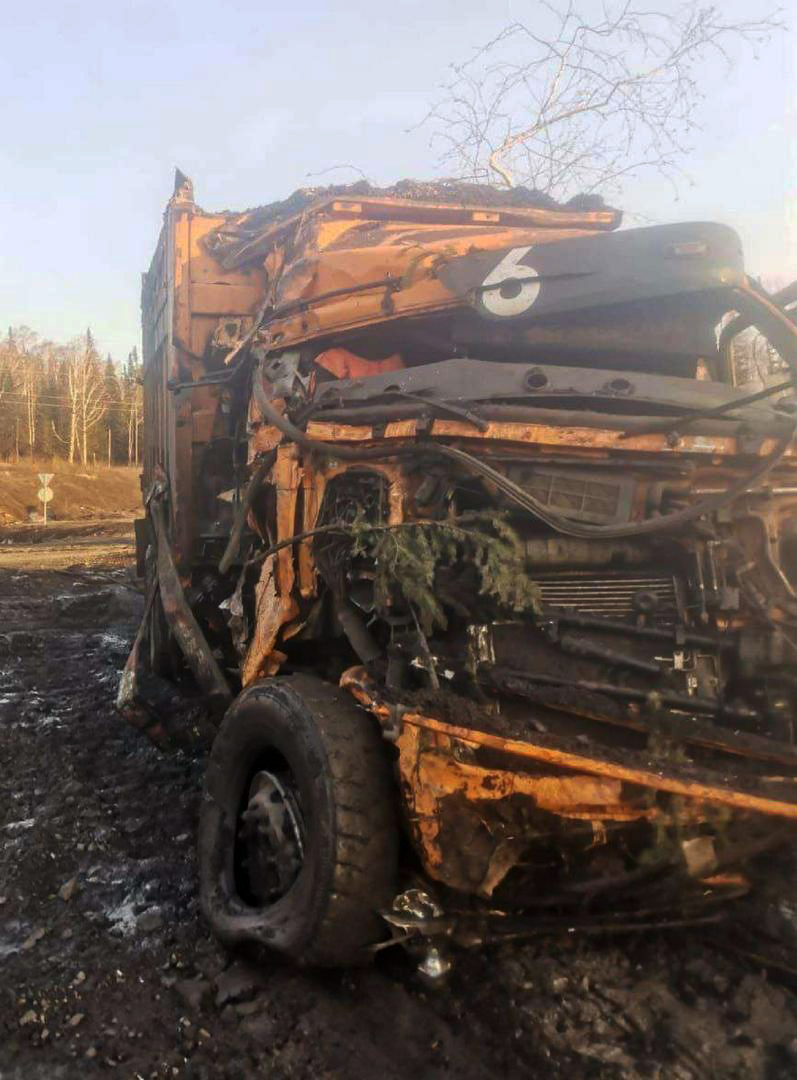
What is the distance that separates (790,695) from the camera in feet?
9.61

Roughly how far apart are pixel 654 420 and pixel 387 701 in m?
1.25

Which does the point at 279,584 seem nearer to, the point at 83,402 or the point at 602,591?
the point at 602,591

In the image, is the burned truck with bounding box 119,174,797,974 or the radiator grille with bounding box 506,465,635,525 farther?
the radiator grille with bounding box 506,465,635,525

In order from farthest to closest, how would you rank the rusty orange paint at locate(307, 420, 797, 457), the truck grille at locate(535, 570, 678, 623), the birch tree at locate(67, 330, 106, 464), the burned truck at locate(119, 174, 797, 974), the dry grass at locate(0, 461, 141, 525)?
the birch tree at locate(67, 330, 106, 464) < the dry grass at locate(0, 461, 141, 525) < the truck grille at locate(535, 570, 678, 623) < the rusty orange paint at locate(307, 420, 797, 457) < the burned truck at locate(119, 174, 797, 974)

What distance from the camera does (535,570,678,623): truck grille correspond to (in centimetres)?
309

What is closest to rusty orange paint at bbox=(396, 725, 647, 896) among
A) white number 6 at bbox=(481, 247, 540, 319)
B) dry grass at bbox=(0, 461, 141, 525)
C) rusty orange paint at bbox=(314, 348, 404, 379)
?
white number 6 at bbox=(481, 247, 540, 319)

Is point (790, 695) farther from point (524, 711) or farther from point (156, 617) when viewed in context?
point (156, 617)

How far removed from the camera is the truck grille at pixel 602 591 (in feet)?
10.1

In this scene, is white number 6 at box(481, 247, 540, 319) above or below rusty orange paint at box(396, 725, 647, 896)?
above

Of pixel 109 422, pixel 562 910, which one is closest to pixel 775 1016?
pixel 562 910

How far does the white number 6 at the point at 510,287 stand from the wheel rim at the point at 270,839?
197cm

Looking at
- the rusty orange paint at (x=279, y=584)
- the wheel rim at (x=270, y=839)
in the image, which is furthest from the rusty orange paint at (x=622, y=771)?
the rusty orange paint at (x=279, y=584)

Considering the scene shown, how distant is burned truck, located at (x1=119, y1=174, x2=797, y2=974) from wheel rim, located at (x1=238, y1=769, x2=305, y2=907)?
0.04 ft

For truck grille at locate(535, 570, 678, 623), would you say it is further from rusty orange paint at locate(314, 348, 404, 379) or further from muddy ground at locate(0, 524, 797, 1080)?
rusty orange paint at locate(314, 348, 404, 379)
